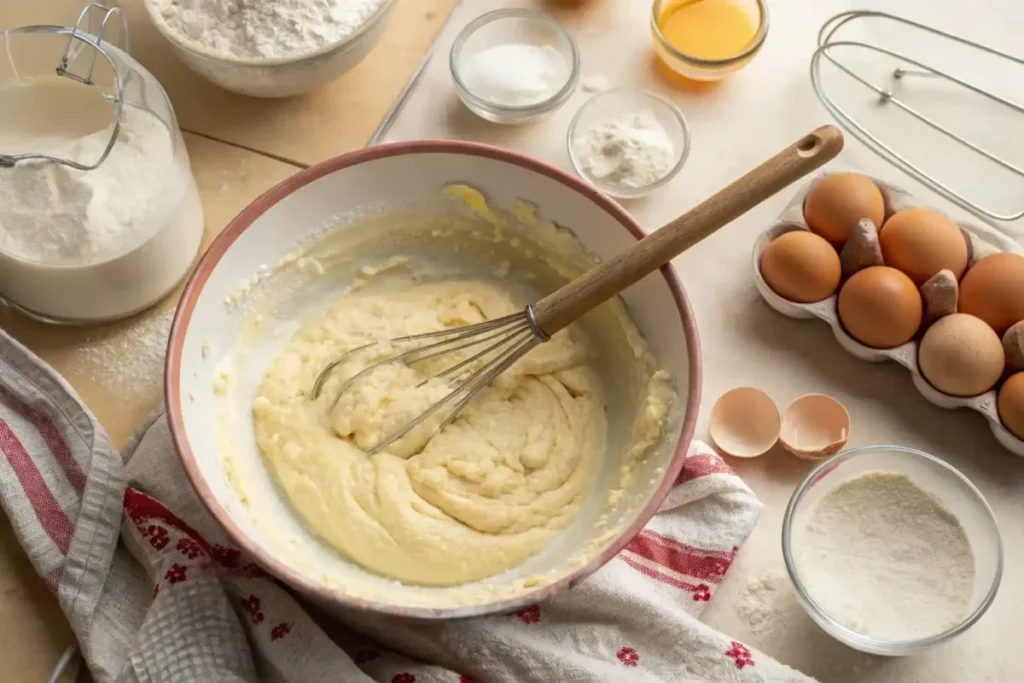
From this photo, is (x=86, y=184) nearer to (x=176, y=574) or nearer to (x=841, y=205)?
(x=176, y=574)

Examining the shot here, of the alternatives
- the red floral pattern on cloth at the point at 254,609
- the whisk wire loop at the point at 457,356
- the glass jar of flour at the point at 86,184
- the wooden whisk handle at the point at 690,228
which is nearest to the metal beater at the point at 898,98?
the wooden whisk handle at the point at 690,228

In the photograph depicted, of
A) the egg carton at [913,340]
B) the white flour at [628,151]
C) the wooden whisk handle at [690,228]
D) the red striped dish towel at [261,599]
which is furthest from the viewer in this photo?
the white flour at [628,151]

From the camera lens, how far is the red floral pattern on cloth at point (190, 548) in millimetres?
1016

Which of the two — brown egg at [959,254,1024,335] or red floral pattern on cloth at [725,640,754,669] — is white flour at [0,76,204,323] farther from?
brown egg at [959,254,1024,335]

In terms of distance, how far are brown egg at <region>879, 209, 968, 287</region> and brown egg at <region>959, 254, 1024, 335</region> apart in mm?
28

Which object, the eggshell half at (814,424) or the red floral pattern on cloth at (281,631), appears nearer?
the red floral pattern on cloth at (281,631)

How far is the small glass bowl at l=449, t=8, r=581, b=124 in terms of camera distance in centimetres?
132

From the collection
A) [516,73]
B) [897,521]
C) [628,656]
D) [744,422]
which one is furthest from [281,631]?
[516,73]

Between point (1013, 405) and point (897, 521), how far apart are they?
7.6 inches

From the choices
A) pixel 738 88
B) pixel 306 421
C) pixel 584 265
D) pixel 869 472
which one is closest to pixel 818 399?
pixel 869 472

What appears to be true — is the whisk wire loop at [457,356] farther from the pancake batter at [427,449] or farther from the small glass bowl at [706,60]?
the small glass bowl at [706,60]

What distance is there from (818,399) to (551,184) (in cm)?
43

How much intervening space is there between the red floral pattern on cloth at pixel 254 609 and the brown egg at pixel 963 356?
0.83 metres

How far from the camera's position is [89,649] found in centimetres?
100
